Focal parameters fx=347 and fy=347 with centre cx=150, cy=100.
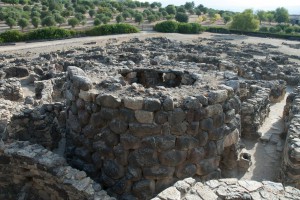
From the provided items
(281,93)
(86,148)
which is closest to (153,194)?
(86,148)

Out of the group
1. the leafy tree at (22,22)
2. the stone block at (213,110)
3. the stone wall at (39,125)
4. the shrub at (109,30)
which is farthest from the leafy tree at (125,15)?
the stone block at (213,110)

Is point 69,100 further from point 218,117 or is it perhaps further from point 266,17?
point 266,17

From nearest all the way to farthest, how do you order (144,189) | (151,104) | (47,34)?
1. (151,104)
2. (144,189)
3. (47,34)

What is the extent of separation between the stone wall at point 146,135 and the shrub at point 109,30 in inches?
1724

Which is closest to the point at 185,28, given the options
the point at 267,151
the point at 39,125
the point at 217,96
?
the point at 267,151

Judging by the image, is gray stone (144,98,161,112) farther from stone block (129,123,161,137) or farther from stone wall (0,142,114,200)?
stone wall (0,142,114,200)

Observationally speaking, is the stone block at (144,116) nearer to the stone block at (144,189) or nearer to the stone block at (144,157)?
the stone block at (144,157)

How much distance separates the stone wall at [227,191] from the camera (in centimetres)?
642

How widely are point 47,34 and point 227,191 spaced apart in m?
44.1

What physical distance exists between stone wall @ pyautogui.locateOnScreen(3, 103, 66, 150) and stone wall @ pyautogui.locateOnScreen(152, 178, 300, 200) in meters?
5.58

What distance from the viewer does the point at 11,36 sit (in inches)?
1714

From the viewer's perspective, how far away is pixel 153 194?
8.62m

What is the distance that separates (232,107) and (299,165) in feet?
8.06

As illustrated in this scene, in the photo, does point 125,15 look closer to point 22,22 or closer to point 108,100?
point 22,22
